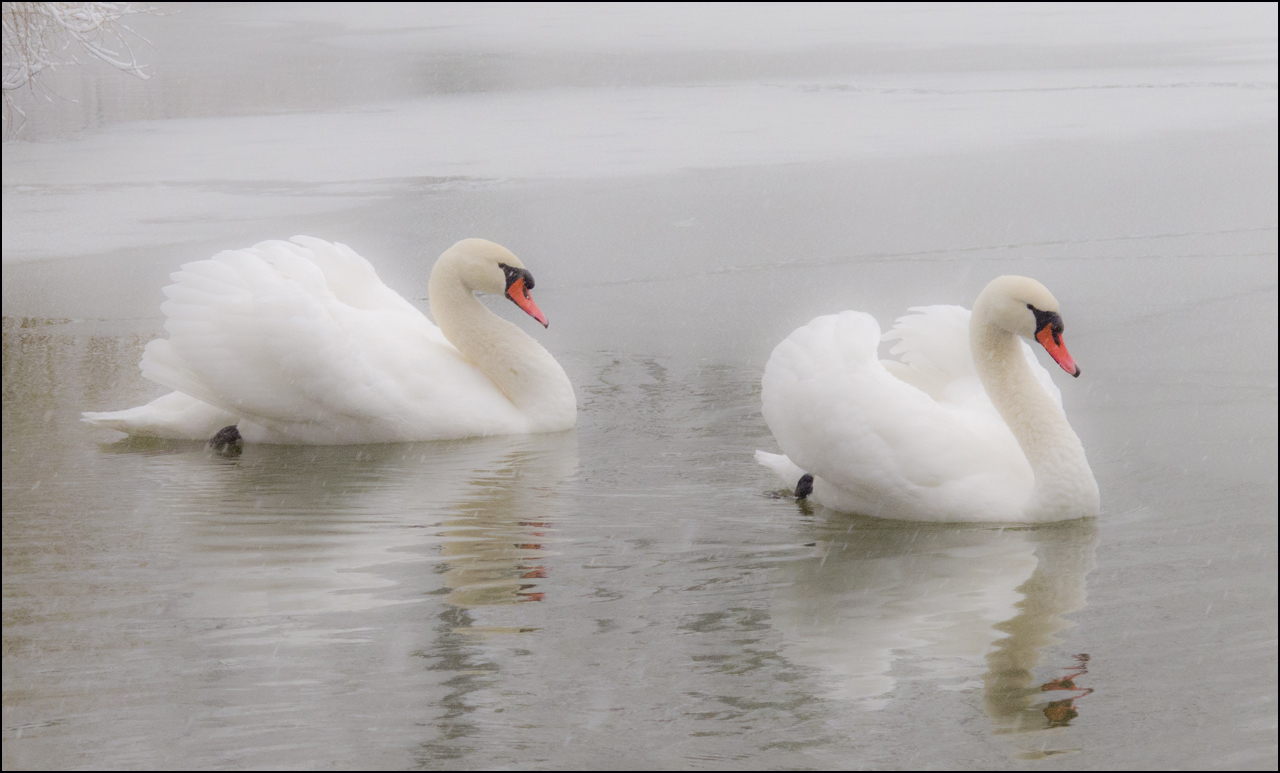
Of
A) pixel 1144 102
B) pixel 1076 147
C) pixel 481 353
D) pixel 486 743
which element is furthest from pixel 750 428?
pixel 1144 102

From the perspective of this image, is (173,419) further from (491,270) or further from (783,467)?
(783,467)

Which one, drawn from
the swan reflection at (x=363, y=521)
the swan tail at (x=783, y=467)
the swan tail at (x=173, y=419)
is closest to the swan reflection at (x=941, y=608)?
the swan tail at (x=783, y=467)

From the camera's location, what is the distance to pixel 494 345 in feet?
25.5

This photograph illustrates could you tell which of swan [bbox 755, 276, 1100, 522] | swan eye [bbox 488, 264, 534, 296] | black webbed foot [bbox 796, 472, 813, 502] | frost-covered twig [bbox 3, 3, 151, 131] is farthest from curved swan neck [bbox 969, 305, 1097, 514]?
frost-covered twig [bbox 3, 3, 151, 131]

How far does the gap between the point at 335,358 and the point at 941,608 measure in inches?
127

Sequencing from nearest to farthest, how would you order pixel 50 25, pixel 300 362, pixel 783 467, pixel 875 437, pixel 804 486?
1. pixel 875 437
2. pixel 804 486
3. pixel 783 467
4. pixel 300 362
5. pixel 50 25

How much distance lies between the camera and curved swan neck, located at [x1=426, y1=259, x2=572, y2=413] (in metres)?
7.64

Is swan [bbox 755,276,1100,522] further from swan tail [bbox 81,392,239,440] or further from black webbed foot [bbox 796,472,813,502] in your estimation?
swan tail [bbox 81,392,239,440]

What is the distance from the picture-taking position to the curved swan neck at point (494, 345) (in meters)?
7.64

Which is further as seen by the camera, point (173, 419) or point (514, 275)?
Result: point (514, 275)

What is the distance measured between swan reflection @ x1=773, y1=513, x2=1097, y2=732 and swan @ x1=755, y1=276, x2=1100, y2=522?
125 millimetres

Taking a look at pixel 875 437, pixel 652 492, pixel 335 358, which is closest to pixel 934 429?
pixel 875 437

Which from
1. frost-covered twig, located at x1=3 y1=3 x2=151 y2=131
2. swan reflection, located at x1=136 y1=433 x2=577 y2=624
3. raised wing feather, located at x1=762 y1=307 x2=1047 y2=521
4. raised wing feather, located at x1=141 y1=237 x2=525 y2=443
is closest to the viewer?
swan reflection, located at x1=136 y1=433 x2=577 y2=624

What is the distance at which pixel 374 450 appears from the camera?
24.0ft
